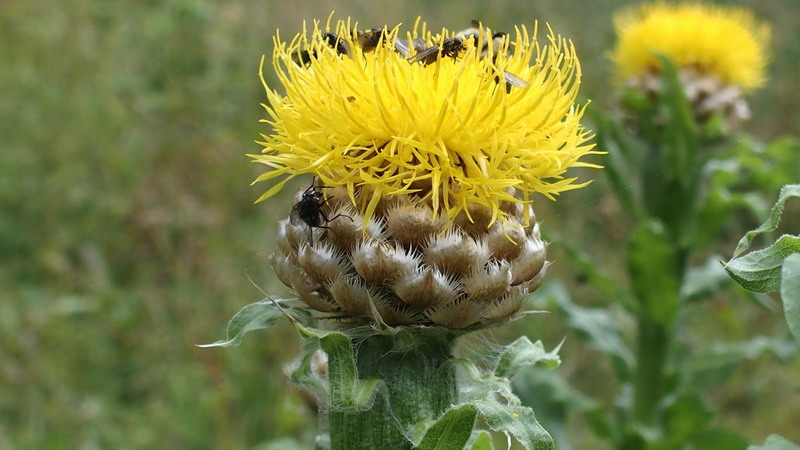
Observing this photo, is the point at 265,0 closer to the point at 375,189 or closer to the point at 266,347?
the point at 266,347

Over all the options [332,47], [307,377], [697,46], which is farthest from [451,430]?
[697,46]

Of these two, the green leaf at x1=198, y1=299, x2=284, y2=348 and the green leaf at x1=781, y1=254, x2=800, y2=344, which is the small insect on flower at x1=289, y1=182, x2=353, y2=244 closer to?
the green leaf at x1=198, y1=299, x2=284, y2=348

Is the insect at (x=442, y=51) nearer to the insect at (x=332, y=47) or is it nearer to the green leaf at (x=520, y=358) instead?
the insect at (x=332, y=47)

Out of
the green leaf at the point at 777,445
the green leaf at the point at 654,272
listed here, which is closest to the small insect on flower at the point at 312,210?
the green leaf at the point at 777,445

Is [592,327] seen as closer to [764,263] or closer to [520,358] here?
[520,358]

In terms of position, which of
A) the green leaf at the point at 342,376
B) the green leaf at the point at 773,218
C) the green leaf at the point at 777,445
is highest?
the green leaf at the point at 773,218

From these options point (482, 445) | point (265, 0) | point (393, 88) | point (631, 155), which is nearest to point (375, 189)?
point (393, 88)
